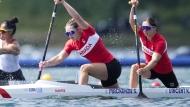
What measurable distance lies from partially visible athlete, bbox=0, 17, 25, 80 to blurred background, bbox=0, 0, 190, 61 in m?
20.0

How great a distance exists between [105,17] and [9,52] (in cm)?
2553

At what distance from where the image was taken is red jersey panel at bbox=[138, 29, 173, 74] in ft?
41.4

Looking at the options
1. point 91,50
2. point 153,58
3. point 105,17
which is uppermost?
point 105,17

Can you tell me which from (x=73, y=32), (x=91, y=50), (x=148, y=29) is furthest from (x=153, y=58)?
(x=73, y=32)

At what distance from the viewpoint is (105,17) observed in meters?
38.6

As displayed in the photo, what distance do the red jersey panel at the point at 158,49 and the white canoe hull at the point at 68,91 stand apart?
0.52 metres

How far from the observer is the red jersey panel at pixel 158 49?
12609 millimetres

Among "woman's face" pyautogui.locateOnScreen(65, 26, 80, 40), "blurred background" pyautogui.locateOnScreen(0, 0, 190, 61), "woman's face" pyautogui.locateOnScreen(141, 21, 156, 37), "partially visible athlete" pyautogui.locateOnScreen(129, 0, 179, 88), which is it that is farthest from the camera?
"blurred background" pyautogui.locateOnScreen(0, 0, 190, 61)

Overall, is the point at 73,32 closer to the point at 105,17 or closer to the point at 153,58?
the point at 153,58

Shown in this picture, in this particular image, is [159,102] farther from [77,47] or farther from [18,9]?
[18,9]

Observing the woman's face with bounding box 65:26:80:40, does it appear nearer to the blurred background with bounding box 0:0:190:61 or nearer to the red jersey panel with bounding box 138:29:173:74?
the red jersey panel with bounding box 138:29:173:74

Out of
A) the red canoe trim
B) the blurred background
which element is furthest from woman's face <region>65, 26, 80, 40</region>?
the blurred background

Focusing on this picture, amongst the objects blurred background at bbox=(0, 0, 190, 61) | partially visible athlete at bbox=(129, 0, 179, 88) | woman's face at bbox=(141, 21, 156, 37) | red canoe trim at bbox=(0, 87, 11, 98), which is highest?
blurred background at bbox=(0, 0, 190, 61)

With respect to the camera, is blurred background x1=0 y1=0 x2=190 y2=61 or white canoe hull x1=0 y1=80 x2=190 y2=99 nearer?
A: white canoe hull x1=0 y1=80 x2=190 y2=99
